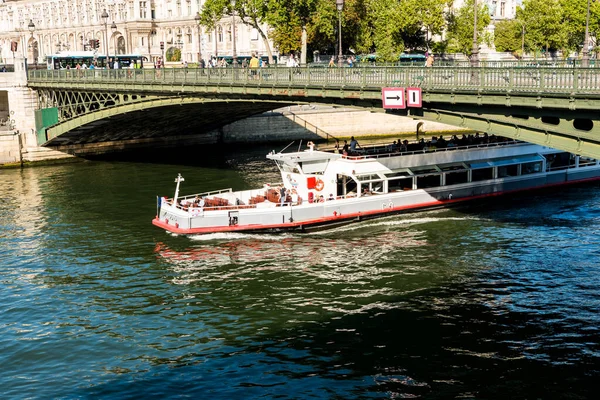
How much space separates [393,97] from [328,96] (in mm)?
5173

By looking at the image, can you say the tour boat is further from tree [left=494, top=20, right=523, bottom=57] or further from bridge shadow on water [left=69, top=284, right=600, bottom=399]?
tree [left=494, top=20, right=523, bottom=57]

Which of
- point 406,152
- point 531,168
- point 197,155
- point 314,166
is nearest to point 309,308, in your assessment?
point 314,166

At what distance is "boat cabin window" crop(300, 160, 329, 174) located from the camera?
138 feet

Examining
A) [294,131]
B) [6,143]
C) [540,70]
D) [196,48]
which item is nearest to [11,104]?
[6,143]

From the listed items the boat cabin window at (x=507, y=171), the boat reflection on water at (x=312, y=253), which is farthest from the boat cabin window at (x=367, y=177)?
the boat cabin window at (x=507, y=171)

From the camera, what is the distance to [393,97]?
3394cm

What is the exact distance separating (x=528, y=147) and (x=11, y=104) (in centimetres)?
4131

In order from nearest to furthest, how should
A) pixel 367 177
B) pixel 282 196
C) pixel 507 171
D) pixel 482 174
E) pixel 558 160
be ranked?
1. pixel 282 196
2. pixel 367 177
3. pixel 482 174
4. pixel 507 171
5. pixel 558 160

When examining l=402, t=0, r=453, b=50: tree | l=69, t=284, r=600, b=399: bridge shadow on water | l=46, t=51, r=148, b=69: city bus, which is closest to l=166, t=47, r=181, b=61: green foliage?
l=46, t=51, r=148, b=69: city bus

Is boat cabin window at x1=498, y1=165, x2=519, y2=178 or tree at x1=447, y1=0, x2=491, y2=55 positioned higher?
tree at x1=447, y1=0, x2=491, y2=55

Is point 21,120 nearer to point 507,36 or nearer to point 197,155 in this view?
point 197,155

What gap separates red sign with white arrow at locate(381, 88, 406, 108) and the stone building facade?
80.5m

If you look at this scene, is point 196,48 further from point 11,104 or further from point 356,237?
point 356,237

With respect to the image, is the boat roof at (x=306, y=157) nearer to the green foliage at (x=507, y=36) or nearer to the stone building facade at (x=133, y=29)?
the green foliage at (x=507, y=36)
